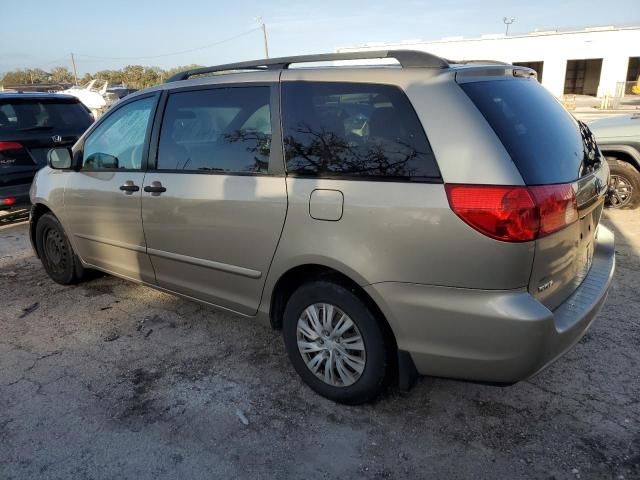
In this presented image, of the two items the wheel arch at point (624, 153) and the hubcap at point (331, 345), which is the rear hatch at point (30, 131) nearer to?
the hubcap at point (331, 345)

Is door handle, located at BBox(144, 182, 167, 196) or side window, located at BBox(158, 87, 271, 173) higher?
side window, located at BBox(158, 87, 271, 173)

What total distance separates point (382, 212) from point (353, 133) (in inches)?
18.1

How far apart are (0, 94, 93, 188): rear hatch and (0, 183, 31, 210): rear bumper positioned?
55 millimetres

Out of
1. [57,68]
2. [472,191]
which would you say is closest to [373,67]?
[472,191]

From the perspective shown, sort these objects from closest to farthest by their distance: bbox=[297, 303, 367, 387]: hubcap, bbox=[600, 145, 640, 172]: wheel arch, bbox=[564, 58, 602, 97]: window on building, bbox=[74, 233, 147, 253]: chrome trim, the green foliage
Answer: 1. bbox=[297, 303, 367, 387]: hubcap
2. bbox=[74, 233, 147, 253]: chrome trim
3. bbox=[600, 145, 640, 172]: wheel arch
4. bbox=[564, 58, 602, 97]: window on building
5. the green foliage

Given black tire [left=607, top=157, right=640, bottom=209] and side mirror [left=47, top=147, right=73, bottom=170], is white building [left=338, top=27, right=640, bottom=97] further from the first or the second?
side mirror [left=47, top=147, right=73, bottom=170]

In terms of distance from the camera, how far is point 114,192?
367 centimetres

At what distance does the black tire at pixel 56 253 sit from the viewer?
4512 millimetres

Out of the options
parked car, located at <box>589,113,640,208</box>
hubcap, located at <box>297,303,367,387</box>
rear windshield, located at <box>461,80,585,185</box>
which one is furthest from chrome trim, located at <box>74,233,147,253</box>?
parked car, located at <box>589,113,640,208</box>

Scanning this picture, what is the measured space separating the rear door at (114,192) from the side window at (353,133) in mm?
1333

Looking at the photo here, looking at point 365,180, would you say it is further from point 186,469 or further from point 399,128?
point 186,469

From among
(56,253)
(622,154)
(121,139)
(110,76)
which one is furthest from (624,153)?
(110,76)

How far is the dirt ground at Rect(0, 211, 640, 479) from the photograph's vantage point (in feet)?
7.73

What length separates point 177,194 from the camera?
3.20m
